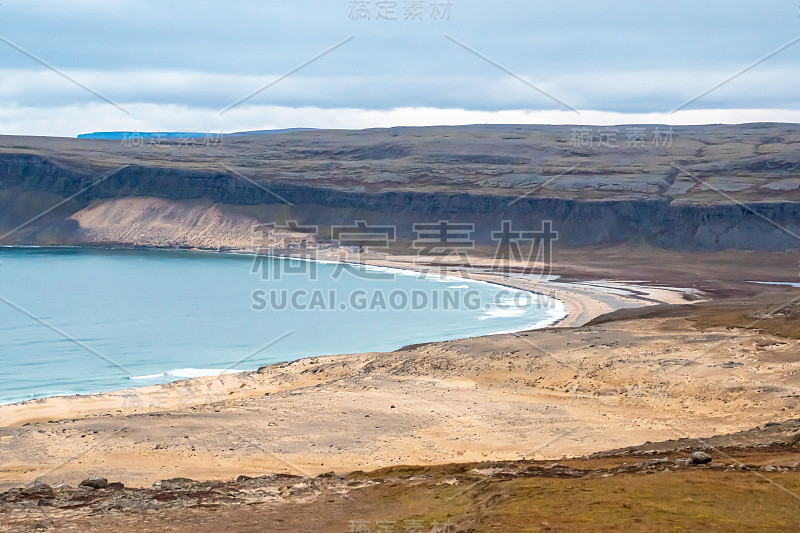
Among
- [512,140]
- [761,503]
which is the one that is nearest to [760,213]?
[512,140]

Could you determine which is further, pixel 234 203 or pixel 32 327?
pixel 234 203

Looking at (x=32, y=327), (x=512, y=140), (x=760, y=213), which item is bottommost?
(x=32, y=327)

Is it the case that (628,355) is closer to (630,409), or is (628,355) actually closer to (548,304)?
(630,409)

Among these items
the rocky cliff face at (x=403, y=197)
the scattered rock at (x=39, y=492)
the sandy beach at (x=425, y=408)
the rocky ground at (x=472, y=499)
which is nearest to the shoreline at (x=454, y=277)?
the sandy beach at (x=425, y=408)

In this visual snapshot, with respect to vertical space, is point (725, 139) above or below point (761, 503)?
above

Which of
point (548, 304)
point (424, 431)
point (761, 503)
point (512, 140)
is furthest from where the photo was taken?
point (512, 140)

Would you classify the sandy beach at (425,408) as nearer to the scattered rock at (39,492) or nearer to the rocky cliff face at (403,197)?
the scattered rock at (39,492)

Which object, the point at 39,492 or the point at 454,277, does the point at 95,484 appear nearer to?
the point at 39,492

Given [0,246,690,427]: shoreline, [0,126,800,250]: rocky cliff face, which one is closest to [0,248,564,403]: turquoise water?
[0,246,690,427]: shoreline

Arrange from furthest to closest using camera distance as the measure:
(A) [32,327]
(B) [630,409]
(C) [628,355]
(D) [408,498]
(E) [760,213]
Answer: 1. (E) [760,213]
2. (A) [32,327]
3. (C) [628,355]
4. (B) [630,409]
5. (D) [408,498]
